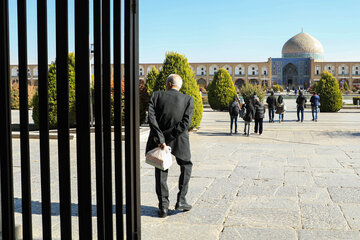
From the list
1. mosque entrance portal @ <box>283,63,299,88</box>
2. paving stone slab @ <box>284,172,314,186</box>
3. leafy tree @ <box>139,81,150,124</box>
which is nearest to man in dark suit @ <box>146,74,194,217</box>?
paving stone slab @ <box>284,172,314,186</box>

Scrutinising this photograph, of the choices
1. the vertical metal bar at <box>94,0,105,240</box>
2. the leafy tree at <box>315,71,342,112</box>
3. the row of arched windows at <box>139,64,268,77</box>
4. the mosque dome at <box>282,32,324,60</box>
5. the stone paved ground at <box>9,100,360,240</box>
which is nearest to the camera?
the vertical metal bar at <box>94,0,105,240</box>

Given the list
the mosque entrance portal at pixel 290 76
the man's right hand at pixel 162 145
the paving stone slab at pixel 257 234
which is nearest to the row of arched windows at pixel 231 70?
the mosque entrance portal at pixel 290 76

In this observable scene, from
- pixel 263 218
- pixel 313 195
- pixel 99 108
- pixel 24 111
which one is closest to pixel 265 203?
pixel 263 218

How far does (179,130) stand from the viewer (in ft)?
10.7

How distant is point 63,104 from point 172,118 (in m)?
1.65

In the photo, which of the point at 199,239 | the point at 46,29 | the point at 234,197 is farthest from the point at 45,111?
the point at 234,197

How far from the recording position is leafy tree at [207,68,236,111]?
1923cm

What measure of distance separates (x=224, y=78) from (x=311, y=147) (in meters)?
12.4

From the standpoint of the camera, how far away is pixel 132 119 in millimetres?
2055

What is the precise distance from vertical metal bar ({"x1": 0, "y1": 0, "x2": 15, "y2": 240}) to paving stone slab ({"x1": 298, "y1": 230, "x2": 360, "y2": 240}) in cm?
185

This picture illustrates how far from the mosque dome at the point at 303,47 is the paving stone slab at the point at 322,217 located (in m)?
69.8

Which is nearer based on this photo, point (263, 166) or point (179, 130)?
point (179, 130)

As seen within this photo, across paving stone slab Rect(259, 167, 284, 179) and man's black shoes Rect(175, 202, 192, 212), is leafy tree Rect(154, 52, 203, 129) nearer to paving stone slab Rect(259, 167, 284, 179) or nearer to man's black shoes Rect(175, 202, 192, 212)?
paving stone slab Rect(259, 167, 284, 179)

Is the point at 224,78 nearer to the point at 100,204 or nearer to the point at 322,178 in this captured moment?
the point at 322,178
